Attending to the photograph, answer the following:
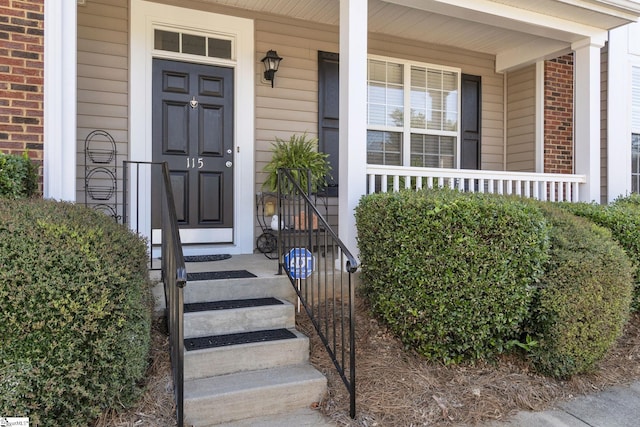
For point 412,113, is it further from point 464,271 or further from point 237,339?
point 237,339

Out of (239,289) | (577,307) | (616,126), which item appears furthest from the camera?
(616,126)

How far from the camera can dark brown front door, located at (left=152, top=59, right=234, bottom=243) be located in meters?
4.54

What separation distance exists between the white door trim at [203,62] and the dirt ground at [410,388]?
1729 millimetres

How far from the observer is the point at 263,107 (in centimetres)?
496

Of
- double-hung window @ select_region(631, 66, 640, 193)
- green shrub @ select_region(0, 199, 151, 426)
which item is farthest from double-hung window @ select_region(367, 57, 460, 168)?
green shrub @ select_region(0, 199, 151, 426)

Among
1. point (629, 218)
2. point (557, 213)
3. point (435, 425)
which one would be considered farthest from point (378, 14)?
point (435, 425)

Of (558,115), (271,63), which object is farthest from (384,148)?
(558,115)

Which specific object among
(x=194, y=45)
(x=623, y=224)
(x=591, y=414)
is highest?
(x=194, y=45)

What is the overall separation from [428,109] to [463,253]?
3.41 metres

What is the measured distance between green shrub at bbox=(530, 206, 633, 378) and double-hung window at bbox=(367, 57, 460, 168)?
9.29 feet

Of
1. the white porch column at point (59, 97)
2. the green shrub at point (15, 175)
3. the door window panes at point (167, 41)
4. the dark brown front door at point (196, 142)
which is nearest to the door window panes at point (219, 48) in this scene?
the dark brown front door at point (196, 142)

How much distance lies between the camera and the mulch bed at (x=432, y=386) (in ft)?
8.53

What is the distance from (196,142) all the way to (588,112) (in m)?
4.18

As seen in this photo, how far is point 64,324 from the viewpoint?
2.04 meters
